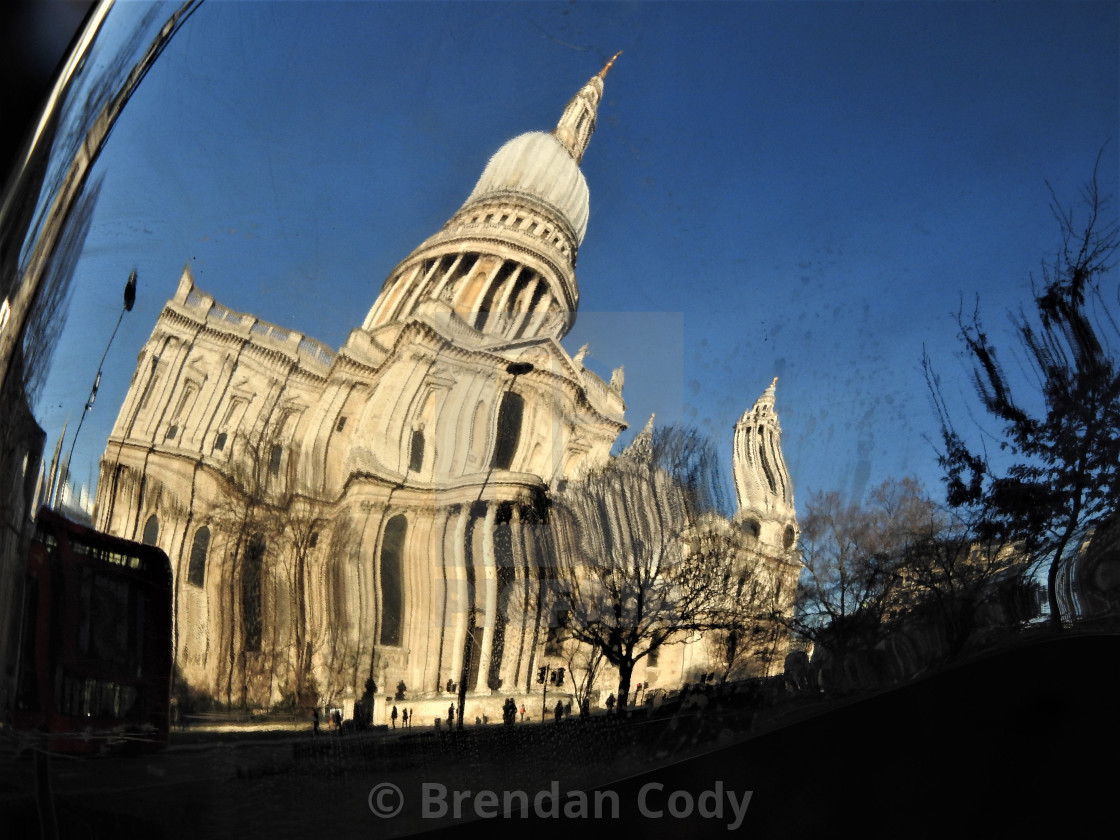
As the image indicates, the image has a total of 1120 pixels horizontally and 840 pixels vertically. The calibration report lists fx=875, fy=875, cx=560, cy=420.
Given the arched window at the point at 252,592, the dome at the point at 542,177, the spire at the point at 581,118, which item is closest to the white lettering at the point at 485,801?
the arched window at the point at 252,592

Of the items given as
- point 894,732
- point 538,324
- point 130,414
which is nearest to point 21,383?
point 130,414

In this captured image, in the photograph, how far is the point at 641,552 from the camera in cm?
120

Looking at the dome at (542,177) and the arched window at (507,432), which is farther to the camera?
the dome at (542,177)

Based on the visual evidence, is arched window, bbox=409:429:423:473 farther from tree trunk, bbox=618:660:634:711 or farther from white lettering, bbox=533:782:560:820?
white lettering, bbox=533:782:560:820

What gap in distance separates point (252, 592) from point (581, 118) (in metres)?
0.87

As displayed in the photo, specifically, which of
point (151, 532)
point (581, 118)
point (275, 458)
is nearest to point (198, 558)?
point (151, 532)

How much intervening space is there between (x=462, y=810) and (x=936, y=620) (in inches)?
28.5

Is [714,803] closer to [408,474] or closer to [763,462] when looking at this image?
[763,462]

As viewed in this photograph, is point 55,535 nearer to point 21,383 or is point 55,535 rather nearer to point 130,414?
point 130,414

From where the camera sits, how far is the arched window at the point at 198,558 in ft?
4.26

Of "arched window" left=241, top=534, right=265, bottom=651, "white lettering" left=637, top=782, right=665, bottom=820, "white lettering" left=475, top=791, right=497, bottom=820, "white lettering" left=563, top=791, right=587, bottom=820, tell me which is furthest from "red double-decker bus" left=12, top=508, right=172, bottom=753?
"white lettering" left=637, top=782, right=665, bottom=820

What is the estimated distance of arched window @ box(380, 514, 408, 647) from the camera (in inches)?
47.4

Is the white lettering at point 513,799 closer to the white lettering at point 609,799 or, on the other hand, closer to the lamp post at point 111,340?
the white lettering at point 609,799

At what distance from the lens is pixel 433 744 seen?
1.25 metres
